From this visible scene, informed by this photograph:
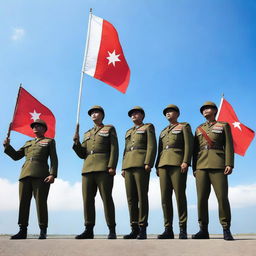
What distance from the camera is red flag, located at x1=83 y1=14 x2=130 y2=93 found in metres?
7.12

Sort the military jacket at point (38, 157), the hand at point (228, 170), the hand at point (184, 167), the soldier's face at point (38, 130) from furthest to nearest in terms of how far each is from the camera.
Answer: the soldier's face at point (38, 130) → the military jacket at point (38, 157) → the hand at point (184, 167) → the hand at point (228, 170)

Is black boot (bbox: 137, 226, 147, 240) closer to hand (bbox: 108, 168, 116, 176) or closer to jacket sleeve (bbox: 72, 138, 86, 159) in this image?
hand (bbox: 108, 168, 116, 176)

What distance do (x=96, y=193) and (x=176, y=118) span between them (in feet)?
6.74

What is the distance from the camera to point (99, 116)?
21.4 ft

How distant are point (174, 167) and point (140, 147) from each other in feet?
2.39

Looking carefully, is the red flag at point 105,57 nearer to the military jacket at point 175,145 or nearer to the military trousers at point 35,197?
the military jacket at point 175,145

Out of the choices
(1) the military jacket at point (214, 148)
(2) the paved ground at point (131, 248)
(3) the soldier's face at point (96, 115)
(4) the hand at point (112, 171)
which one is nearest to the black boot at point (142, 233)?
(2) the paved ground at point (131, 248)

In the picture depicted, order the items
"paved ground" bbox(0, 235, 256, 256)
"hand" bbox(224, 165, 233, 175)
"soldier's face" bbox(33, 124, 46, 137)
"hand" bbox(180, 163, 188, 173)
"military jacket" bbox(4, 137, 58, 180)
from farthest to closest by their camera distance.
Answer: "soldier's face" bbox(33, 124, 46, 137)
"military jacket" bbox(4, 137, 58, 180)
"hand" bbox(180, 163, 188, 173)
"hand" bbox(224, 165, 233, 175)
"paved ground" bbox(0, 235, 256, 256)

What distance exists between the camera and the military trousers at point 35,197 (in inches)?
247

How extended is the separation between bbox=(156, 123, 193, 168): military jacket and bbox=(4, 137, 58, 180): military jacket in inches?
83.7

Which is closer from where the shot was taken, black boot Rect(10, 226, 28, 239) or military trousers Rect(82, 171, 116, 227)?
military trousers Rect(82, 171, 116, 227)

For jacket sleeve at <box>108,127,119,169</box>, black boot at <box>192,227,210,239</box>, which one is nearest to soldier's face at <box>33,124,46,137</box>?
jacket sleeve at <box>108,127,119,169</box>

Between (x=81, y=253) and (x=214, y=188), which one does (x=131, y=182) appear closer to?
(x=214, y=188)

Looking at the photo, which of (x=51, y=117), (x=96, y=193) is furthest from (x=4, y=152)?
(x=96, y=193)
